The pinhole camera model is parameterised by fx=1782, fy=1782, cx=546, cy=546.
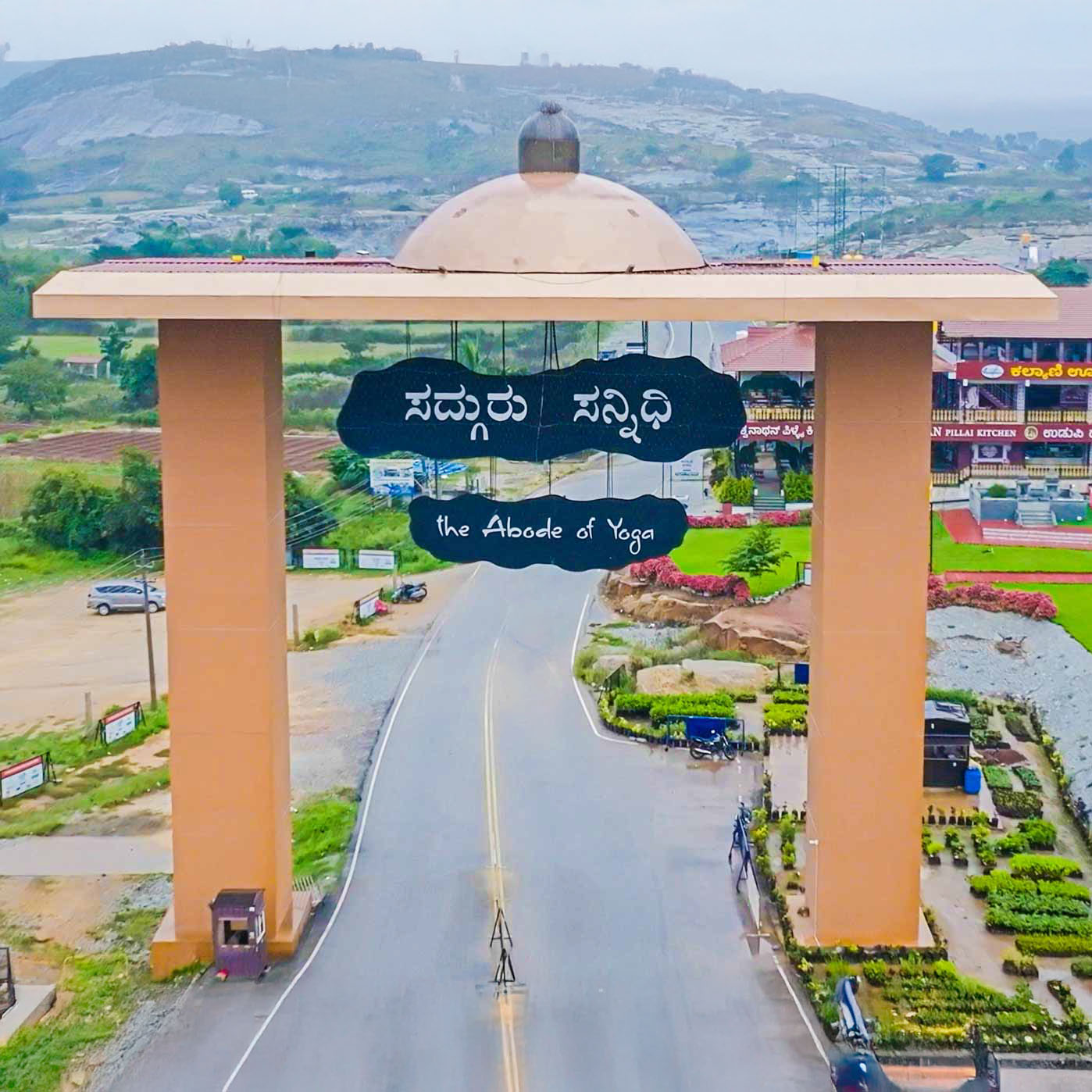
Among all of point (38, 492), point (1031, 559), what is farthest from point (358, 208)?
point (1031, 559)

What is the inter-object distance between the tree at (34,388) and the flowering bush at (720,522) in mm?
36096

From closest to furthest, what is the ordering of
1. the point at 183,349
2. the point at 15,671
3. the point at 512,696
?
1. the point at 183,349
2. the point at 512,696
3. the point at 15,671

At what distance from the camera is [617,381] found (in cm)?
1905

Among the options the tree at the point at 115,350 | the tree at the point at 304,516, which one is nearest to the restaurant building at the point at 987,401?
the tree at the point at 304,516

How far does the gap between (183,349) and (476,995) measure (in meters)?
7.42

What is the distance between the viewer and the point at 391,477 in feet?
188

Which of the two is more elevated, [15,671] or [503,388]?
[503,388]

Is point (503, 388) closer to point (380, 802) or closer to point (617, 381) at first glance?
point (617, 381)

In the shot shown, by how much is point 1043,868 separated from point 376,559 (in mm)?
27175

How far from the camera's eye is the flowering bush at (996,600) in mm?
38250

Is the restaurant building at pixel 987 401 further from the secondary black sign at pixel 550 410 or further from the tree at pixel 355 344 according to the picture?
the tree at pixel 355 344

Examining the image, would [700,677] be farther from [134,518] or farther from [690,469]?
[690,469]

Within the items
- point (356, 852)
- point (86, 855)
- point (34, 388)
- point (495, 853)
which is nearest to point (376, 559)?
point (86, 855)

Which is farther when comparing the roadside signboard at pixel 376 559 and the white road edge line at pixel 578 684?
the roadside signboard at pixel 376 559
